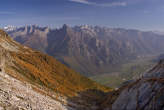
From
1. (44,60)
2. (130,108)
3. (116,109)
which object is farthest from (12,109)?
(44,60)

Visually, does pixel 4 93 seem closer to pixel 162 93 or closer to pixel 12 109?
pixel 12 109

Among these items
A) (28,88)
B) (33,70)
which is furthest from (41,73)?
(28,88)

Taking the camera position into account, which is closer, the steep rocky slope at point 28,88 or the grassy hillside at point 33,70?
the steep rocky slope at point 28,88

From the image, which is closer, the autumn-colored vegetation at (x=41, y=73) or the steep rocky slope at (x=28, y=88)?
the steep rocky slope at (x=28, y=88)

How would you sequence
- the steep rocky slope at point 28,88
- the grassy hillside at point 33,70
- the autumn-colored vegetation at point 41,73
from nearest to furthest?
the steep rocky slope at point 28,88 → the grassy hillside at point 33,70 → the autumn-colored vegetation at point 41,73

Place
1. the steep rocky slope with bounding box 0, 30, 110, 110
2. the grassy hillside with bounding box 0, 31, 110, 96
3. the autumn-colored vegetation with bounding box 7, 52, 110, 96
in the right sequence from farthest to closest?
the autumn-colored vegetation with bounding box 7, 52, 110, 96 < the grassy hillside with bounding box 0, 31, 110, 96 < the steep rocky slope with bounding box 0, 30, 110, 110

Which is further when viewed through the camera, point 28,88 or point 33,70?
point 33,70

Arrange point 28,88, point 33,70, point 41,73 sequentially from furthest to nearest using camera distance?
1. point 41,73
2. point 33,70
3. point 28,88

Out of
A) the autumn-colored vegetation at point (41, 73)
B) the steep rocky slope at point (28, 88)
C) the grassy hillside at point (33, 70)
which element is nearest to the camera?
the steep rocky slope at point (28, 88)

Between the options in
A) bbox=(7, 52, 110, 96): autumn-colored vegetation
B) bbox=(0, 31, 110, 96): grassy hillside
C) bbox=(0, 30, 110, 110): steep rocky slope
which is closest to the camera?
bbox=(0, 30, 110, 110): steep rocky slope

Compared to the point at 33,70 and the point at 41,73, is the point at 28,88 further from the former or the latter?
the point at 41,73

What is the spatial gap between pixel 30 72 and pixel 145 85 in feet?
198

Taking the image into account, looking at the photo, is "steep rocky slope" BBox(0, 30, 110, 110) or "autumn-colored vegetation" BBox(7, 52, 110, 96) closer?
"steep rocky slope" BBox(0, 30, 110, 110)

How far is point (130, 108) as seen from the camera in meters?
47.5
